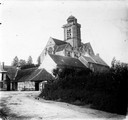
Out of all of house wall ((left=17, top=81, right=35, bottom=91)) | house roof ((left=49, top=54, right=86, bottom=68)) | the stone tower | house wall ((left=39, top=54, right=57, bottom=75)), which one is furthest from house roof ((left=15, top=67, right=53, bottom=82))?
the stone tower

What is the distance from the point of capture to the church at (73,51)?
108 feet

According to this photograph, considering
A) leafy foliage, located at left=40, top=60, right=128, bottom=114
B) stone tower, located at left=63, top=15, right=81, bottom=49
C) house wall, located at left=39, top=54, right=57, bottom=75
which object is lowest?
leafy foliage, located at left=40, top=60, right=128, bottom=114

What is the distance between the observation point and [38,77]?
24750 mm

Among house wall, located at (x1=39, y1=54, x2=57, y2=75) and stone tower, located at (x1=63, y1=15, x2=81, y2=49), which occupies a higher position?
stone tower, located at (x1=63, y1=15, x2=81, y2=49)

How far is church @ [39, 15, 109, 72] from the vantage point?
1294 inches

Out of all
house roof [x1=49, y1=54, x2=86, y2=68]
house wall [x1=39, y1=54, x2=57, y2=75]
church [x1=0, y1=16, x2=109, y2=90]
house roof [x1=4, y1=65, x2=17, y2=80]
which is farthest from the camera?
house roof [x1=4, y1=65, x2=17, y2=80]

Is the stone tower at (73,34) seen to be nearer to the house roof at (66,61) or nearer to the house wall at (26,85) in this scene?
the house roof at (66,61)

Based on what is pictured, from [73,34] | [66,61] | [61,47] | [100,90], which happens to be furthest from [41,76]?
[73,34]


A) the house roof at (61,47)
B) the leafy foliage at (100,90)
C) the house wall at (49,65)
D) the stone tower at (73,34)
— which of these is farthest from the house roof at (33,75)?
the stone tower at (73,34)

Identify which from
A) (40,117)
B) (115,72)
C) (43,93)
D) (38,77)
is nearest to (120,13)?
(115,72)

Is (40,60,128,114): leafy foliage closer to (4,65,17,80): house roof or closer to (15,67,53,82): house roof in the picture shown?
(15,67,53,82): house roof

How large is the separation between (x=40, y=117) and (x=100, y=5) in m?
4.81

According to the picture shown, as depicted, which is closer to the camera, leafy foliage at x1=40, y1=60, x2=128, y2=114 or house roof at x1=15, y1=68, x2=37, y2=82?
leafy foliage at x1=40, y1=60, x2=128, y2=114

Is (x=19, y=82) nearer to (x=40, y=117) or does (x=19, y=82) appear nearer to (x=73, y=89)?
(x=73, y=89)
